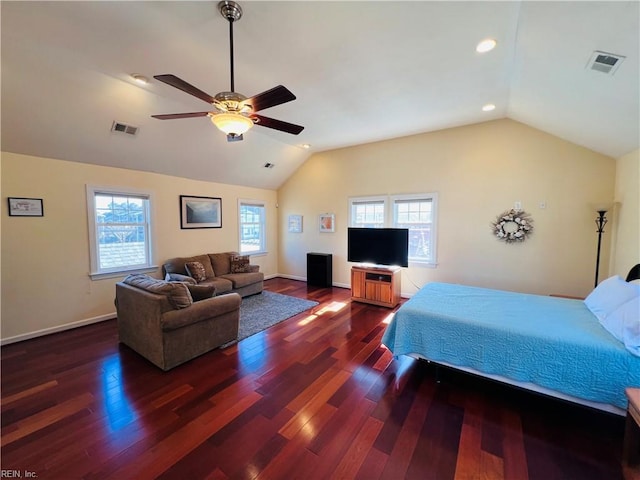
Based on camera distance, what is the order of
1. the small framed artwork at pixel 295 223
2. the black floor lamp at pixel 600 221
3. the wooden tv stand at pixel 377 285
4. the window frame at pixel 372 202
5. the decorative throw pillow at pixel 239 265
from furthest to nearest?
the small framed artwork at pixel 295 223 < the decorative throw pillow at pixel 239 265 < the window frame at pixel 372 202 < the wooden tv stand at pixel 377 285 < the black floor lamp at pixel 600 221

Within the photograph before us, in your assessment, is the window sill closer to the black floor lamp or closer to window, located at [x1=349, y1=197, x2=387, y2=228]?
window, located at [x1=349, y1=197, x2=387, y2=228]

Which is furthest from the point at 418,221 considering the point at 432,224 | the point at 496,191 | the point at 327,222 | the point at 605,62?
the point at 605,62

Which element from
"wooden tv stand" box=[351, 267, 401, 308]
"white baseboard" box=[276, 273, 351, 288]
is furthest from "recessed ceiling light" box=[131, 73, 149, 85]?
"white baseboard" box=[276, 273, 351, 288]

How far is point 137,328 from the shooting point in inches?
115

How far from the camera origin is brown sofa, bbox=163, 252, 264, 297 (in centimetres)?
470

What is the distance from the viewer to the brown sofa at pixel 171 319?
2656 mm

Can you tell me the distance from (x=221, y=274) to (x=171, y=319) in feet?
9.02

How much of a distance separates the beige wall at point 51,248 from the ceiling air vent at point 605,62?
574 centimetres

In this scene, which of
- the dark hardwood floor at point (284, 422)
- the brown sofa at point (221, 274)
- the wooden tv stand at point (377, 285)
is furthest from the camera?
the brown sofa at point (221, 274)

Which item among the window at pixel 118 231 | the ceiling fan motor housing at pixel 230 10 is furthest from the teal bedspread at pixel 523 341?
the window at pixel 118 231

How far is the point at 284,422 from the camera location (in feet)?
6.58

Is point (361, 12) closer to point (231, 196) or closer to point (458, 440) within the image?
point (458, 440)

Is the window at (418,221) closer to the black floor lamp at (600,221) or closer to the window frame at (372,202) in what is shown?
the window frame at (372,202)

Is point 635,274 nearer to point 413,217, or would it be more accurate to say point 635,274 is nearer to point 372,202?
point 413,217
